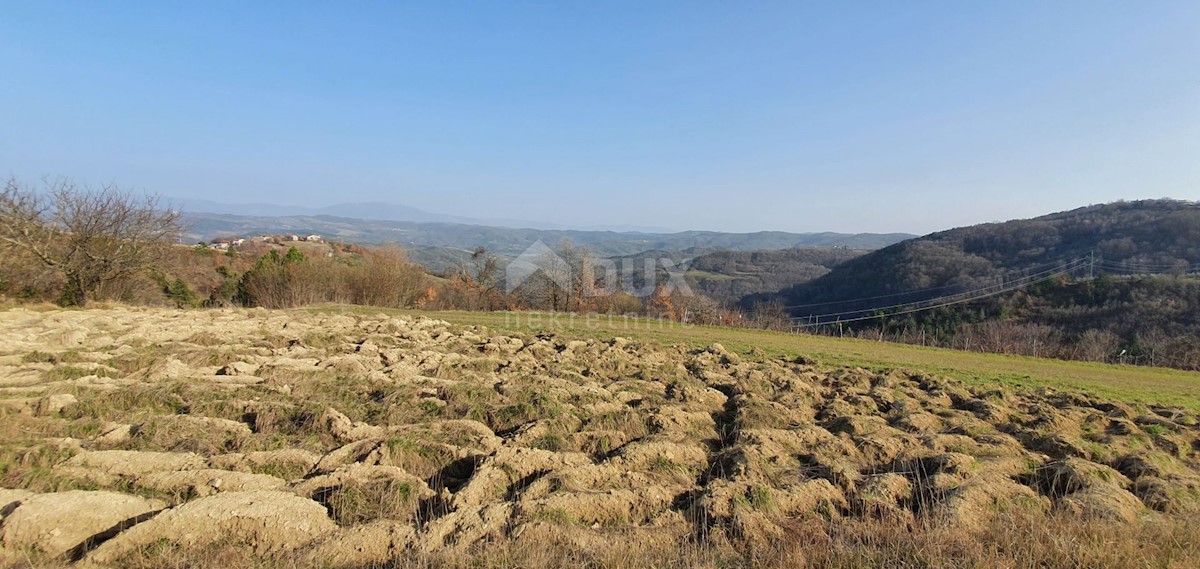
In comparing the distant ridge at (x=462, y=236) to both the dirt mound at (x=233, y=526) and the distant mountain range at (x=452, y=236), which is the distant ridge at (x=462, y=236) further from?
the dirt mound at (x=233, y=526)

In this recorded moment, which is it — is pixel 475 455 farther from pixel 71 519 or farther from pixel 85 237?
pixel 85 237

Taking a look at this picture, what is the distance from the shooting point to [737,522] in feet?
12.2

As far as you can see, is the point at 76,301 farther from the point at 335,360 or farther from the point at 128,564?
the point at 128,564

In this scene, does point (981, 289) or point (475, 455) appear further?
point (981, 289)

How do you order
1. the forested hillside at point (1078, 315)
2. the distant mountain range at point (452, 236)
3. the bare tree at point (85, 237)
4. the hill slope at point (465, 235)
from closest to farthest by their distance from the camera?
1. the bare tree at point (85, 237)
2. the forested hillside at point (1078, 315)
3. the distant mountain range at point (452, 236)
4. the hill slope at point (465, 235)

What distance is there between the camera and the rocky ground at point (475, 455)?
330cm

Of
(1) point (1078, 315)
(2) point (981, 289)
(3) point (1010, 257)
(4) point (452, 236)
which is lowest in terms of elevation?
(1) point (1078, 315)

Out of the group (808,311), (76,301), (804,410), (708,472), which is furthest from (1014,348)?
(808,311)

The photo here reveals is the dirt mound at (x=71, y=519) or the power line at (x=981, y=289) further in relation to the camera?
the power line at (x=981, y=289)

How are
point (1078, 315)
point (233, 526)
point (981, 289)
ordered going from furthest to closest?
point (981, 289) → point (1078, 315) → point (233, 526)

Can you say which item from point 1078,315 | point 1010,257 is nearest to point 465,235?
point 1010,257

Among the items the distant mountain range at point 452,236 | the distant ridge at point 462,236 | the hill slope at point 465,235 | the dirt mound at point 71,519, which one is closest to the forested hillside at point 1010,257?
the distant mountain range at point 452,236

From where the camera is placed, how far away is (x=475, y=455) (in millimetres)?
4688

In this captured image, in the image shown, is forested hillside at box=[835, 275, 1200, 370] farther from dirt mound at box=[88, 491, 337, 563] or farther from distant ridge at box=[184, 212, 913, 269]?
distant ridge at box=[184, 212, 913, 269]
